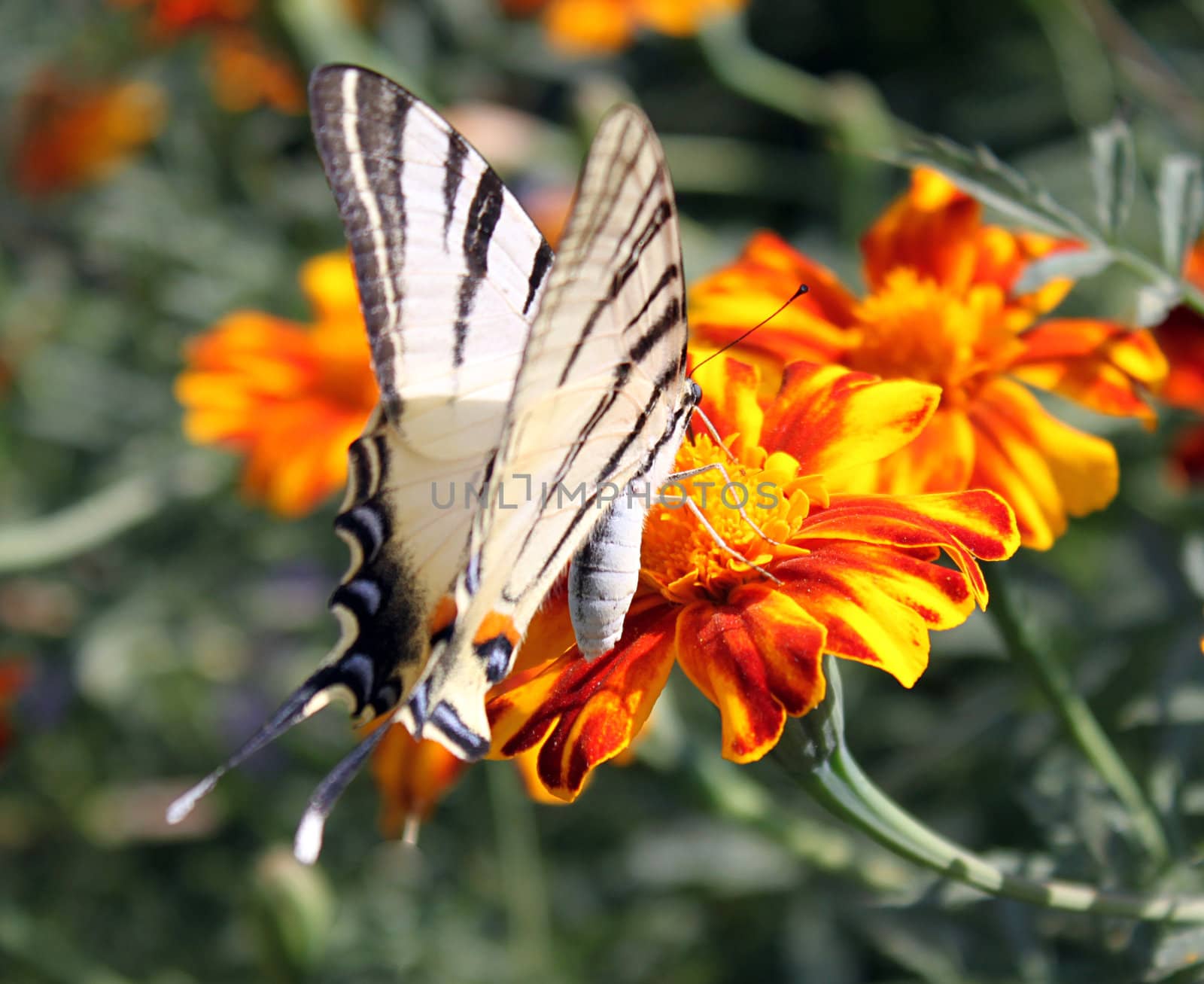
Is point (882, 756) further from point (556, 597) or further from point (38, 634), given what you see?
point (38, 634)

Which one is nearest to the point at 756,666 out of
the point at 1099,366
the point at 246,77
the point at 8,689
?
the point at 1099,366

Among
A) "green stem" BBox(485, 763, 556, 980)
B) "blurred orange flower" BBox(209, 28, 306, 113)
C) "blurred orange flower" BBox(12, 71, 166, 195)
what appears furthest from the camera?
"blurred orange flower" BBox(12, 71, 166, 195)

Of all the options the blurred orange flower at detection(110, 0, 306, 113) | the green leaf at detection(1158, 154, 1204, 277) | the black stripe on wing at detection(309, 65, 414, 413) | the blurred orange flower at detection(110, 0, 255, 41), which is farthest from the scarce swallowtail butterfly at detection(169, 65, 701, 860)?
the blurred orange flower at detection(110, 0, 255, 41)

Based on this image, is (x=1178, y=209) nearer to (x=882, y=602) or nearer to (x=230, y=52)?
(x=882, y=602)

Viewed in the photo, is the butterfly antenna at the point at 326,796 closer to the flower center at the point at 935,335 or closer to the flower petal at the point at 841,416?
the flower petal at the point at 841,416

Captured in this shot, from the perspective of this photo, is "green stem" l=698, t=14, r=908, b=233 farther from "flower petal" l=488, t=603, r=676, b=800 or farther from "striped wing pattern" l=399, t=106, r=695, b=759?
"flower petal" l=488, t=603, r=676, b=800

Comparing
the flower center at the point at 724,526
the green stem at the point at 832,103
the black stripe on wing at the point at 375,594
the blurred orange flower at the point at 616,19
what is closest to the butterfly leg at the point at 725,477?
A: the flower center at the point at 724,526
